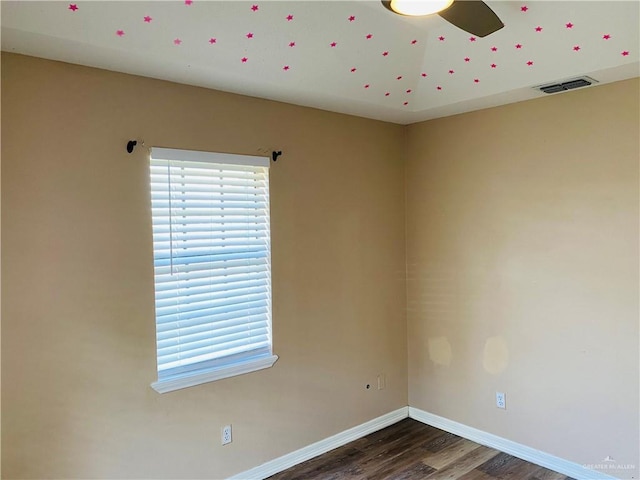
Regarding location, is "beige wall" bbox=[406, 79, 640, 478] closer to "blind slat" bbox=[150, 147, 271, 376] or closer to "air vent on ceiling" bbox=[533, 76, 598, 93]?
"air vent on ceiling" bbox=[533, 76, 598, 93]

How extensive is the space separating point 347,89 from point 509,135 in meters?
1.19

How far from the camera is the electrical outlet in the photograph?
8.91 ft

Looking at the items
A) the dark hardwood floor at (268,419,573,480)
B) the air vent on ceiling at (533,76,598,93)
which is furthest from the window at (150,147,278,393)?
the air vent on ceiling at (533,76,598,93)

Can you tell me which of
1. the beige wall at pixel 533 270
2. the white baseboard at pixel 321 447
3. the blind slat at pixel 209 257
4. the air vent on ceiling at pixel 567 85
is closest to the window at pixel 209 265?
the blind slat at pixel 209 257

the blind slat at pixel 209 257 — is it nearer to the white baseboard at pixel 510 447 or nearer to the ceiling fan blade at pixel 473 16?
the ceiling fan blade at pixel 473 16

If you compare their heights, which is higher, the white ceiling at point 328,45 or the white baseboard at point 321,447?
the white ceiling at point 328,45

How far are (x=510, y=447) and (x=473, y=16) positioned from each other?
111 inches

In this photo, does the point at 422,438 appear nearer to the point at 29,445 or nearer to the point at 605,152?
the point at 605,152

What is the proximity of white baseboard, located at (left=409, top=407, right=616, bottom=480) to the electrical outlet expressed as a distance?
1.69 m

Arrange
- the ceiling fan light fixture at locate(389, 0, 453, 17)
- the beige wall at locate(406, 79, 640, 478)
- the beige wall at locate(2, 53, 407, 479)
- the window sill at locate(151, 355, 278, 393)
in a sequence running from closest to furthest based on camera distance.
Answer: the ceiling fan light fixture at locate(389, 0, 453, 17) < the beige wall at locate(2, 53, 407, 479) < the window sill at locate(151, 355, 278, 393) < the beige wall at locate(406, 79, 640, 478)

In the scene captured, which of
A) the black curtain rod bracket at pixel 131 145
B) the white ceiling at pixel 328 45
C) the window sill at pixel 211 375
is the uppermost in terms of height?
the white ceiling at pixel 328 45

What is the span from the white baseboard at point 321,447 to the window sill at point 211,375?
639 millimetres

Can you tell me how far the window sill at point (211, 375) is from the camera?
2.48 metres

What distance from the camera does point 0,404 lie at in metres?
2.03
